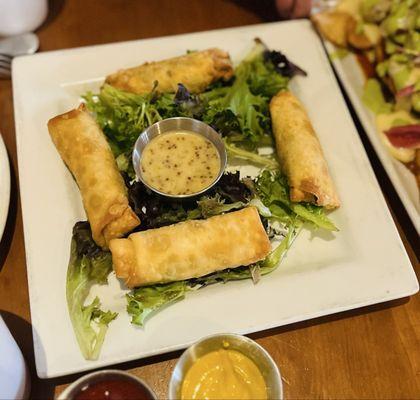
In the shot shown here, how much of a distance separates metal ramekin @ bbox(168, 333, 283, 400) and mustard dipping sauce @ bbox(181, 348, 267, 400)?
2 cm

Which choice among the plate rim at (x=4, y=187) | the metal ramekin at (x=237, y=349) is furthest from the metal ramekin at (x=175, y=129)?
the metal ramekin at (x=237, y=349)

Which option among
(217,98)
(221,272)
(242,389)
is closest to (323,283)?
(221,272)

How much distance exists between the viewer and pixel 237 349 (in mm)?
2041

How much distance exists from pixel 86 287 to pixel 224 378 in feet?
2.69

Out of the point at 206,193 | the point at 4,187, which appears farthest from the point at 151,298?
the point at 4,187

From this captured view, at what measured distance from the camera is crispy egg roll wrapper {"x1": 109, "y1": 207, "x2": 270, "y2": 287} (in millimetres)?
2324

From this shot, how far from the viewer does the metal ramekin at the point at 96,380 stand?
5.94ft

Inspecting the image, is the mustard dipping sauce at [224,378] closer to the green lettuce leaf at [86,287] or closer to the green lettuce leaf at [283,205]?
the green lettuce leaf at [86,287]

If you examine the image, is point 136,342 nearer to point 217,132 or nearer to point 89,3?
point 217,132

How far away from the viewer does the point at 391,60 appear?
11.0 feet

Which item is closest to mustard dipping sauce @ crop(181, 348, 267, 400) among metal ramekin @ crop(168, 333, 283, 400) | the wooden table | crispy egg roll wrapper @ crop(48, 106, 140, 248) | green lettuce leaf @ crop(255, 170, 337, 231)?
metal ramekin @ crop(168, 333, 283, 400)

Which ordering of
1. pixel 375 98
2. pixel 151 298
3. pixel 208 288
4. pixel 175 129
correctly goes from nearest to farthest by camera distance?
pixel 151 298, pixel 208 288, pixel 175 129, pixel 375 98

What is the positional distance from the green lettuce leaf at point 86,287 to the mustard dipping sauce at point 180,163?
46 centimetres

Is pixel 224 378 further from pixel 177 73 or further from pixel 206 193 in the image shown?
pixel 177 73
